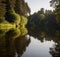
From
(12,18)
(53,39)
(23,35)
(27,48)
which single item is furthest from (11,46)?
(12,18)

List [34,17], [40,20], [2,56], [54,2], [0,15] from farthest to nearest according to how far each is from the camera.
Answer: [34,17]
[40,20]
[54,2]
[0,15]
[2,56]

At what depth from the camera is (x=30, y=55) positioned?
2530cm

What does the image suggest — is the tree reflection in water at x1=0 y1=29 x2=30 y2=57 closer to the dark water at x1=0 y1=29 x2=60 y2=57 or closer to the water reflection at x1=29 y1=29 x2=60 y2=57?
the dark water at x1=0 y1=29 x2=60 y2=57

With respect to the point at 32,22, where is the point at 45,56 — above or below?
above

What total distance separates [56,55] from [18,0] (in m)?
81.9

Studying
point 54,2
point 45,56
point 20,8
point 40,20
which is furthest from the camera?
point 40,20

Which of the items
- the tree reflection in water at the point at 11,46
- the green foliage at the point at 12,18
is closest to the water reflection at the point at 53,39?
the tree reflection in water at the point at 11,46

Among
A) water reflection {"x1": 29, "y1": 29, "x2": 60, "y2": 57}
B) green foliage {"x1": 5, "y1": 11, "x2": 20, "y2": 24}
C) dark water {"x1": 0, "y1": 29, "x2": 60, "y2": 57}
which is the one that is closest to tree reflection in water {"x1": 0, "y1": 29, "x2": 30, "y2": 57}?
dark water {"x1": 0, "y1": 29, "x2": 60, "y2": 57}

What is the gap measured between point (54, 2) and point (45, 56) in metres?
56.1

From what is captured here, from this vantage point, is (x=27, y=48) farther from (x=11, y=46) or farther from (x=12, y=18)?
(x=12, y=18)

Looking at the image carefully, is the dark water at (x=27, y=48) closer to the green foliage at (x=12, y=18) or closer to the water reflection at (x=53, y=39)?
the water reflection at (x=53, y=39)

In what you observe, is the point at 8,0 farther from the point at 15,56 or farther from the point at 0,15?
the point at 15,56

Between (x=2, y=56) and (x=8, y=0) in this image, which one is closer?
(x=2, y=56)

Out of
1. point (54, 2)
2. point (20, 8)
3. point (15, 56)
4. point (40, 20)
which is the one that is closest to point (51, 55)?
point (15, 56)
